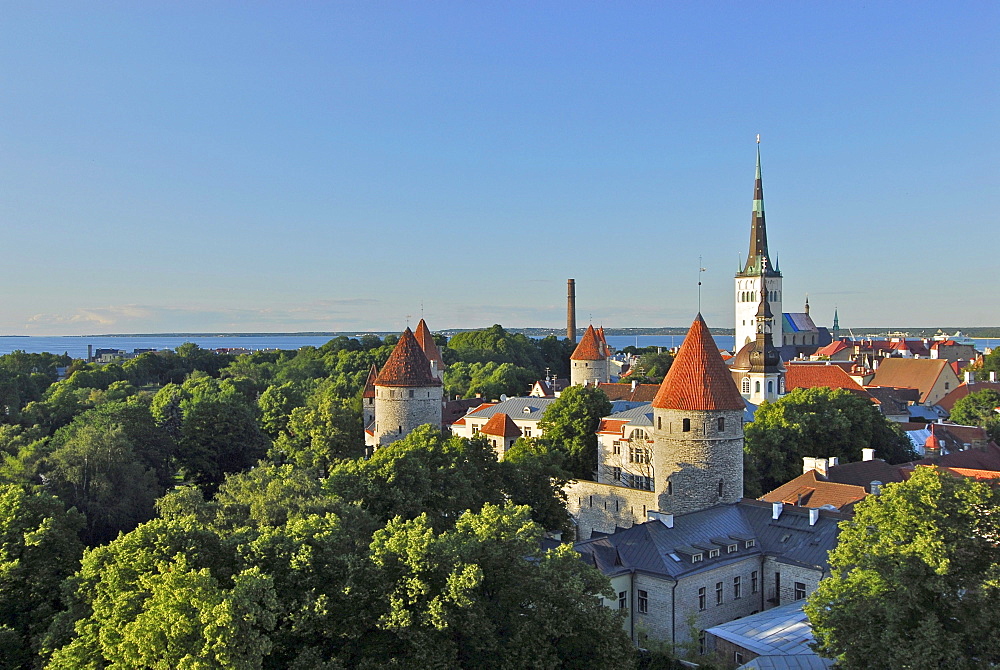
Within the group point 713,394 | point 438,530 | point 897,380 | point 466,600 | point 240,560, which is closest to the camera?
point 466,600

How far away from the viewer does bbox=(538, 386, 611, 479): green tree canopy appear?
40781mm

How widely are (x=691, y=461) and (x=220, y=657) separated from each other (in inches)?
829

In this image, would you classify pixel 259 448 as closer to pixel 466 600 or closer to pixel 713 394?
pixel 713 394

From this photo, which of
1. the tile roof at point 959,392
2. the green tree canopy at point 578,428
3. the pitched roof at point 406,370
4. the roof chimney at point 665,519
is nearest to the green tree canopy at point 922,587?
the roof chimney at point 665,519

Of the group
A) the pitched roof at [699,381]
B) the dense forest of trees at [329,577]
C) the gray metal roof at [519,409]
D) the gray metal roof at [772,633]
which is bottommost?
the gray metal roof at [772,633]

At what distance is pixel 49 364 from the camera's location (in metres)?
103

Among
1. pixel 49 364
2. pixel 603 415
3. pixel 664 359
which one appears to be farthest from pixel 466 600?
pixel 49 364

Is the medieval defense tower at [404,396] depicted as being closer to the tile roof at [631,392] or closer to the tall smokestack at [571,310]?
the tile roof at [631,392]

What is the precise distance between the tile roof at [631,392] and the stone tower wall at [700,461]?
21.1 m

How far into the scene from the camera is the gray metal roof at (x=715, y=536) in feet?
84.8

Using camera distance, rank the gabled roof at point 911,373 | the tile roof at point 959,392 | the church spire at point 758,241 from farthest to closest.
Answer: the church spire at point 758,241 < the gabled roof at point 911,373 < the tile roof at point 959,392

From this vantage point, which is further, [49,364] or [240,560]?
[49,364]

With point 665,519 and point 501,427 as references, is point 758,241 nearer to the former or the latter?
point 501,427

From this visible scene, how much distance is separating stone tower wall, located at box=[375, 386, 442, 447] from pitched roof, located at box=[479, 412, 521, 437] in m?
6.39
